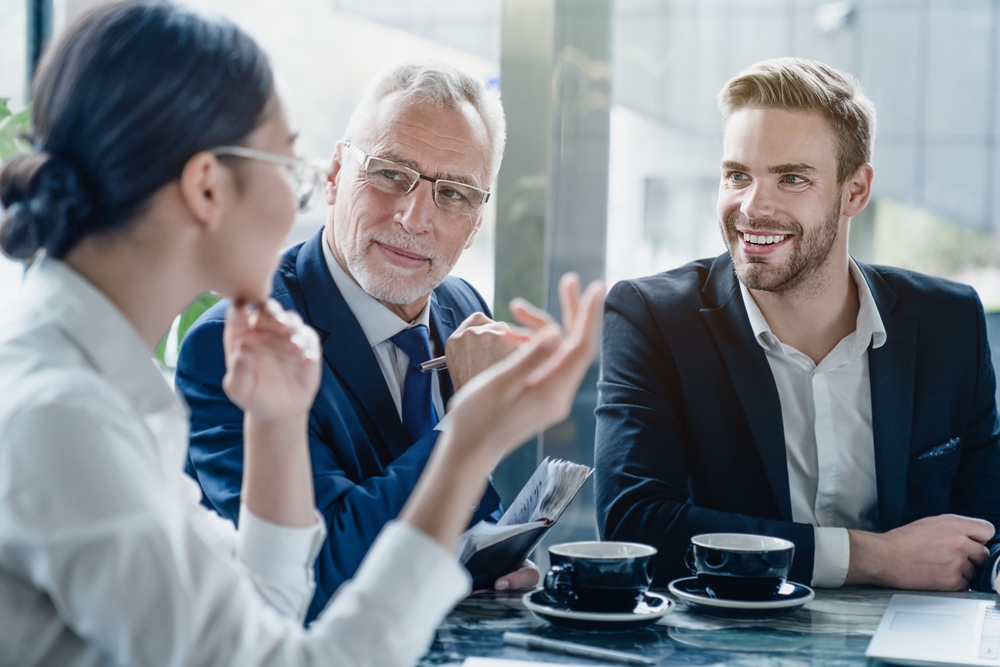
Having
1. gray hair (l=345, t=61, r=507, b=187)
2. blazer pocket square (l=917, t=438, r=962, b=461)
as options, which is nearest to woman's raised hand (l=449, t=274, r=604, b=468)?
gray hair (l=345, t=61, r=507, b=187)

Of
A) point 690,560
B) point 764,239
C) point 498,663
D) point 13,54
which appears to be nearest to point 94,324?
point 498,663

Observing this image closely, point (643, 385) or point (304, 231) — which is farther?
point (304, 231)

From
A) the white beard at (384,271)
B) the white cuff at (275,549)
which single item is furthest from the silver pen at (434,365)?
the white cuff at (275,549)

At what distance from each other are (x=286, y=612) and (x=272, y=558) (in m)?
→ 0.07

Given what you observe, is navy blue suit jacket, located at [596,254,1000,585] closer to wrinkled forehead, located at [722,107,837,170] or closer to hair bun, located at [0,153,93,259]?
wrinkled forehead, located at [722,107,837,170]

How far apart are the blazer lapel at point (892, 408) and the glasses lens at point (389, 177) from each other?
42.1 inches

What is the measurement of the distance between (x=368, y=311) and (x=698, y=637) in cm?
96

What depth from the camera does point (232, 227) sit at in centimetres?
107

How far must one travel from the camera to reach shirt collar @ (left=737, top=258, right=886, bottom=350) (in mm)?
2086

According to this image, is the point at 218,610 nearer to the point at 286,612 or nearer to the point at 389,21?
the point at 286,612

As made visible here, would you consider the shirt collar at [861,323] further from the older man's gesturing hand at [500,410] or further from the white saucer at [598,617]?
the older man's gesturing hand at [500,410]

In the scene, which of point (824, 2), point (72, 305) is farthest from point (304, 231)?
point (72, 305)

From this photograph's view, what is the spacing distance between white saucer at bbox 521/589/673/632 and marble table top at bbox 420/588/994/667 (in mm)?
13

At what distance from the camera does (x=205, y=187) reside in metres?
1.02
